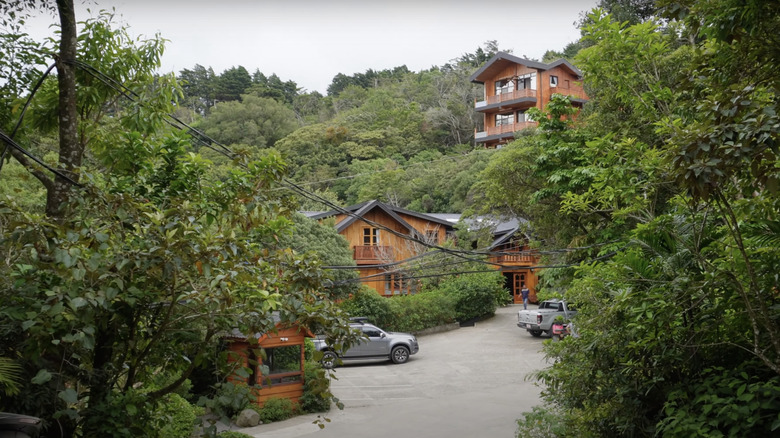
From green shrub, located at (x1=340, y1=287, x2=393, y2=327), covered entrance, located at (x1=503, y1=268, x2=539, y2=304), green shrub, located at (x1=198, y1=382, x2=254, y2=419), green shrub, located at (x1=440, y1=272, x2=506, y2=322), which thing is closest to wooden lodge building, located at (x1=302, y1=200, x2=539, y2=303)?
green shrub, located at (x1=440, y1=272, x2=506, y2=322)

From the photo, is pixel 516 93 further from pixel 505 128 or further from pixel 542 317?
pixel 542 317

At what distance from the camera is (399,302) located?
86.4 feet

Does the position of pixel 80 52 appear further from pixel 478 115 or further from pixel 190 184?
pixel 478 115

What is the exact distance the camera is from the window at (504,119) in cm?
4747

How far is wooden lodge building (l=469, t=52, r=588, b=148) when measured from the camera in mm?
45094

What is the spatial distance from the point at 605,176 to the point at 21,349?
8277mm

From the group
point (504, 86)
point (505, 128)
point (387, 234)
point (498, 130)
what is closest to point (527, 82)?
point (504, 86)

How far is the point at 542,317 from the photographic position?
2433 cm

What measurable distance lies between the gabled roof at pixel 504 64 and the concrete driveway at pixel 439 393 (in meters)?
25.9

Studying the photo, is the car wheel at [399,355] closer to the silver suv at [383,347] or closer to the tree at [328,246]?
the silver suv at [383,347]

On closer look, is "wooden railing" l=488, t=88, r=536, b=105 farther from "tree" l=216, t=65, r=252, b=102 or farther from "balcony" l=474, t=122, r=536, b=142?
"tree" l=216, t=65, r=252, b=102

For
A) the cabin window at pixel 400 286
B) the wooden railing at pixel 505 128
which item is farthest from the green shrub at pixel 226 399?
the wooden railing at pixel 505 128

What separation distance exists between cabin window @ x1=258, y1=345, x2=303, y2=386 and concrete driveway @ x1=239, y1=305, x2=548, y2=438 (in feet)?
3.63

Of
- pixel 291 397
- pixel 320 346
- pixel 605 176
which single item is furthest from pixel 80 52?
pixel 320 346
